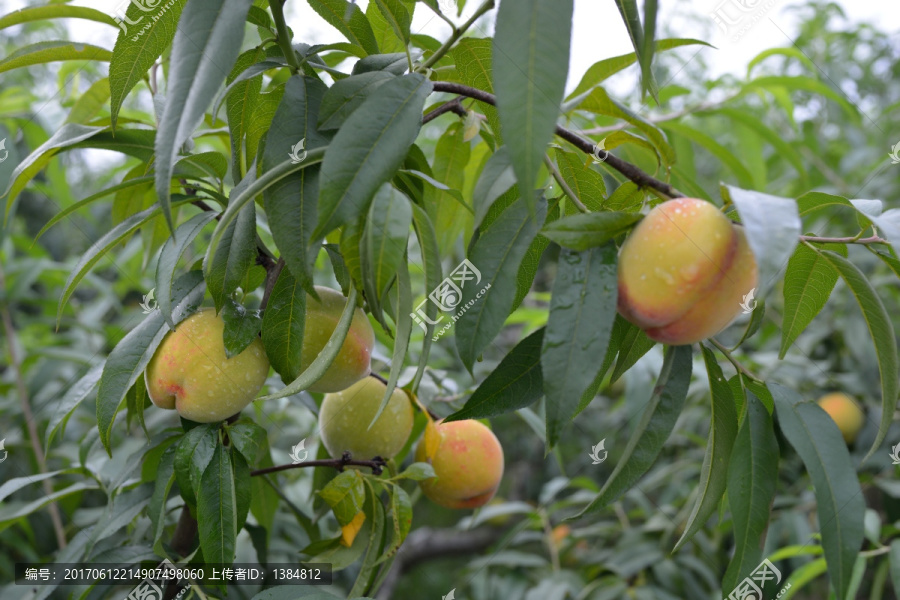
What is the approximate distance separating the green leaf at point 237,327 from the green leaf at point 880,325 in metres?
0.45

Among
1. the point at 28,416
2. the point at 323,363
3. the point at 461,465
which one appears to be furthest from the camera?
the point at 28,416

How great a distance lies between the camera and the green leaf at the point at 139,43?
0.47m

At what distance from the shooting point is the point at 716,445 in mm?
498

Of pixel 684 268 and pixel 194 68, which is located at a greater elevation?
pixel 194 68

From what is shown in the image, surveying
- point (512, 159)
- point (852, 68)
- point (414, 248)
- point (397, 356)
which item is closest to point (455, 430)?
point (414, 248)

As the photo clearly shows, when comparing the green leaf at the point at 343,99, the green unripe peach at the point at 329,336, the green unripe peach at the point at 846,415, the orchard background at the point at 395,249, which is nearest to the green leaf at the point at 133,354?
the orchard background at the point at 395,249

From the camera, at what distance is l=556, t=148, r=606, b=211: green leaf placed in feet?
1.89

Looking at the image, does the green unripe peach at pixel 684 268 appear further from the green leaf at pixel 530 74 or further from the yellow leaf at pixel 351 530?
the yellow leaf at pixel 351 530

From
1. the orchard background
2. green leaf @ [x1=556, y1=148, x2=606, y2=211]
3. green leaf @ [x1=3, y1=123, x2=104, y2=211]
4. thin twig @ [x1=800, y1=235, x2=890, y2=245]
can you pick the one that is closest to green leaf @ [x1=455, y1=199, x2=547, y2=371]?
the orchard background

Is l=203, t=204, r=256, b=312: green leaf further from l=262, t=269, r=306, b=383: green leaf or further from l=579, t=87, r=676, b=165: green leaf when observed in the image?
l=579, t=87, r=676, b=165: green leaf

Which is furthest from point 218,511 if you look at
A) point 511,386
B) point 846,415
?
point 846,415

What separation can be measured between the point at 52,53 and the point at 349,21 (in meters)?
0.30

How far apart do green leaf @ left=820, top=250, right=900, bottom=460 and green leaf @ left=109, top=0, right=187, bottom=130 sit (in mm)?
519

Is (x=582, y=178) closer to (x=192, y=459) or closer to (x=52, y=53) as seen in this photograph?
(x=192, y=459)
